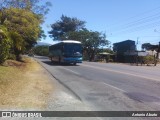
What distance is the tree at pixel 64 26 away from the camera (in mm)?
125000

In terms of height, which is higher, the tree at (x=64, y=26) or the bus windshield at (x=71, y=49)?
the tree at (x=64, y=26)

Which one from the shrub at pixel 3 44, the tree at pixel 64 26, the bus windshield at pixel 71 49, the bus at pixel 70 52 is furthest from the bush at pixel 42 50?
the shrub at pixel 3 44

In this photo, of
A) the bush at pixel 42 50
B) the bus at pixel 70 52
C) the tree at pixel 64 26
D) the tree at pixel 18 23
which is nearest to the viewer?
the tree at pixel 18 23

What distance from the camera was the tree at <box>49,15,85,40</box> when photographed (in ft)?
410

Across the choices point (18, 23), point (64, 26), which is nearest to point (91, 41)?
point (64, 26)

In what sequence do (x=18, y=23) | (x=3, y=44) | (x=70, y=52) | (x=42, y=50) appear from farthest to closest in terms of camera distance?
(x=42, y=50) < (x=70, y=52) < (x=18, y=23) < (x=3, y=44)

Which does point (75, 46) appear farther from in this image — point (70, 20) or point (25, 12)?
point (70, 20)

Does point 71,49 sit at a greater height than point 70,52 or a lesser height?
greater

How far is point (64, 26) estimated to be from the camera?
126375mm

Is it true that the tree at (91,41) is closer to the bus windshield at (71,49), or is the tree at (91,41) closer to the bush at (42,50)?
the bush at (42,50)

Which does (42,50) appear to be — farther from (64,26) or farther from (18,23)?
(18,23)

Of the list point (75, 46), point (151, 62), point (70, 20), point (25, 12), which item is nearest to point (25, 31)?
point (25, 12)

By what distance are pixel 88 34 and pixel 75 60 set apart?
49774 millimetres

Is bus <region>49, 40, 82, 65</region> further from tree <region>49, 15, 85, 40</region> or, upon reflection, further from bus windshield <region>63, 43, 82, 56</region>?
tree <region>49, 15, 85, 40</region>
